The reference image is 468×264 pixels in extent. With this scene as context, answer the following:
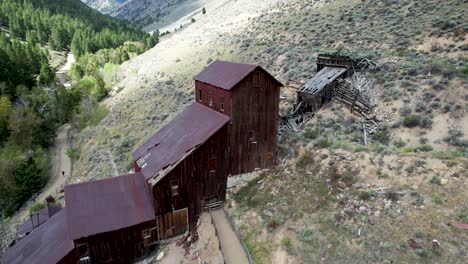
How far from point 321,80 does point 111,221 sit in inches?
796

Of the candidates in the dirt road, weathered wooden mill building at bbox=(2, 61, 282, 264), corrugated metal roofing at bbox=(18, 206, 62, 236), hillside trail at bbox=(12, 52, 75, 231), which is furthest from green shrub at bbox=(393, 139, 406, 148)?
the dirt road

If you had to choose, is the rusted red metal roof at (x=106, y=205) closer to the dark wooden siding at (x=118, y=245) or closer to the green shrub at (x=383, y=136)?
the dark wooden siding at (x=118, y=245)

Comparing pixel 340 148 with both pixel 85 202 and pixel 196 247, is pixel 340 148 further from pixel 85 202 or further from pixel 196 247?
pixel 85 202

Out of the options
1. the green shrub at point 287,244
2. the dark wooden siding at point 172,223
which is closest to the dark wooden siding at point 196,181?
the dark wooden siding at point 172,223

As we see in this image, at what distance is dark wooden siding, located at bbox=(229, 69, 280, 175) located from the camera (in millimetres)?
17969

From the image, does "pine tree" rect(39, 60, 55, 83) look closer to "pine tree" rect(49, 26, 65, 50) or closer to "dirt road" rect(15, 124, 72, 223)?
"dirt road" rect(15, 124, 72, 223)

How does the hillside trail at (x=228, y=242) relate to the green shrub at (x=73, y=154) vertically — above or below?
below

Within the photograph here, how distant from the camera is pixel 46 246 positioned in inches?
648

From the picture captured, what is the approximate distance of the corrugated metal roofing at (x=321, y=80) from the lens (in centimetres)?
2496

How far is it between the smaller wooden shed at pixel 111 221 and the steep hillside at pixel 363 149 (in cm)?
531

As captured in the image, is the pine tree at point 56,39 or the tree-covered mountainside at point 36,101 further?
the pine tree at point 56,39

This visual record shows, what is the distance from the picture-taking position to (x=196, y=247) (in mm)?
16328

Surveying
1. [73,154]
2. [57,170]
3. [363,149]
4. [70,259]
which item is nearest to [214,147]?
[363,149]

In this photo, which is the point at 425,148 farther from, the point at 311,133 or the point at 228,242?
the point at 228,242
